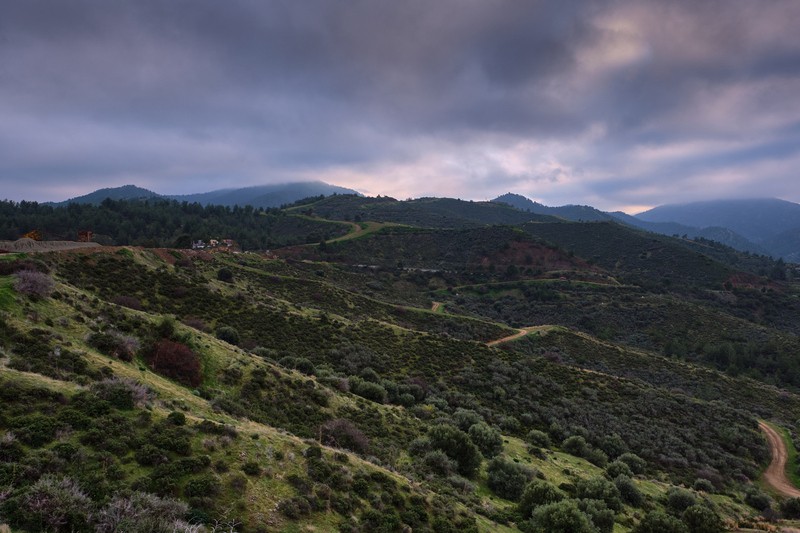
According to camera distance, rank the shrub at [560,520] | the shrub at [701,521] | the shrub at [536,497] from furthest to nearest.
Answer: the shrub at [701,521]
the shrub at [536,497]
the shrub at [560,520]

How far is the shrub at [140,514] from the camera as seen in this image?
29.0ft

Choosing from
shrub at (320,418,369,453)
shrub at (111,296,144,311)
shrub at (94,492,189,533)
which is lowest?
shrub at (320,418,369,453)

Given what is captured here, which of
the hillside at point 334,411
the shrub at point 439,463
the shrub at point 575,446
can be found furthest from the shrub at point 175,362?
the shrub at point 575,446

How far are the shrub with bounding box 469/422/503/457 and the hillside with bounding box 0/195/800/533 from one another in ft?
0.50

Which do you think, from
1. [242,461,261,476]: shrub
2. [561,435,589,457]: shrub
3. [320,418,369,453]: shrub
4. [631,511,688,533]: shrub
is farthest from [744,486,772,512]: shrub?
[242,461,261,476]: shrub

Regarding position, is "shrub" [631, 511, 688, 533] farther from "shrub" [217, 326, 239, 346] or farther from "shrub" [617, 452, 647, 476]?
"shrub" [217, 326, 239, 346]

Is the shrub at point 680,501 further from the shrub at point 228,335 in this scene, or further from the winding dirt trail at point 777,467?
the shrub at point 228,335

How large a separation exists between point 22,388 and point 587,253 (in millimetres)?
186441

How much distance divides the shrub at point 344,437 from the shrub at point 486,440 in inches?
357

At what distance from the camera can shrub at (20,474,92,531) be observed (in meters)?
8.48

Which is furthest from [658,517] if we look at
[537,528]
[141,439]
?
[141,439]

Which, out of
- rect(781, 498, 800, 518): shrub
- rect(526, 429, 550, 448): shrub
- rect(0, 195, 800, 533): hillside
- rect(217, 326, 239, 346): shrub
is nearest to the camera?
rect(0, 195, 800, 533): hillside

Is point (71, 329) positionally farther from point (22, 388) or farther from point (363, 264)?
point (363, 264)

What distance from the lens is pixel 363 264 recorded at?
403ft
